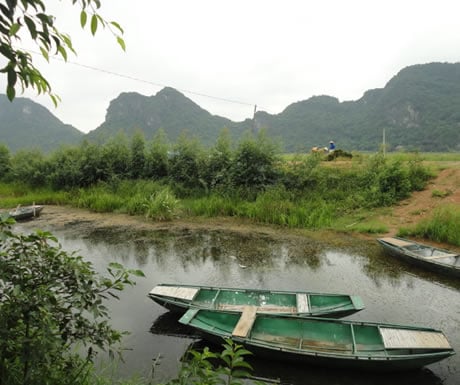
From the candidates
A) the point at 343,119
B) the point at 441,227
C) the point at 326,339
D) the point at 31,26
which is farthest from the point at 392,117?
the point at 31,26

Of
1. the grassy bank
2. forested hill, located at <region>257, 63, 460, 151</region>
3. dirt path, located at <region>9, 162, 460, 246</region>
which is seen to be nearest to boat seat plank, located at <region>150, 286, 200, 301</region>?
dirt path, located at <region>9, 162, 460, 246</region>

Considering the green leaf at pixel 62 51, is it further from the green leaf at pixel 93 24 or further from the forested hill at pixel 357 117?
the forested hill at pixel 357 117

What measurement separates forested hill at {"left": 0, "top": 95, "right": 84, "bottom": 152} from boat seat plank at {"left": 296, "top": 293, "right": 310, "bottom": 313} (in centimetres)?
4175

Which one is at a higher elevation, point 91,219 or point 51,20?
point 51,20

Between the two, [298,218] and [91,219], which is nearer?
[298,218]

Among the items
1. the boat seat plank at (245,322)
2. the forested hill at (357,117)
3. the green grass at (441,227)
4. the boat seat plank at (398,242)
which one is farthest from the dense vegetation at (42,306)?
the forested hill at (357,117)

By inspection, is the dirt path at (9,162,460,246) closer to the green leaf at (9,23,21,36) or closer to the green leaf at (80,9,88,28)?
the green leaf at (80,9,88,28)

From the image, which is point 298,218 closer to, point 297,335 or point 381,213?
point 381,213

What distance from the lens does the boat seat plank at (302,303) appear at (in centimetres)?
455

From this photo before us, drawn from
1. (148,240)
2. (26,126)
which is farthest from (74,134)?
(148,240)

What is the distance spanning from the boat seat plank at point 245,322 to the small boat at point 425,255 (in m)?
4.62

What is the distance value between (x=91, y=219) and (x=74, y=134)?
44741mm

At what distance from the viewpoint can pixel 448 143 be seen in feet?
106

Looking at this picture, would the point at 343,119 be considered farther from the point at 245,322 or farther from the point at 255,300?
the point at 245,322
